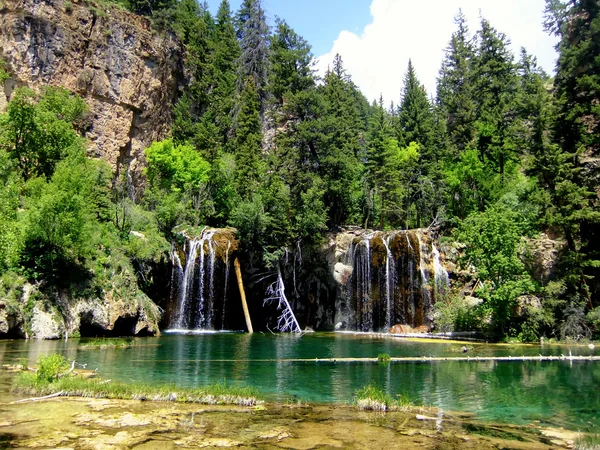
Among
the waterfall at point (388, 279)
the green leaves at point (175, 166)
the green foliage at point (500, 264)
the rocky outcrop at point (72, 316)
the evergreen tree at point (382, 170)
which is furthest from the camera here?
the green leaves at point (175, 166)

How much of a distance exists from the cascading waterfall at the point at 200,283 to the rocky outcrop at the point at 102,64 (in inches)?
577

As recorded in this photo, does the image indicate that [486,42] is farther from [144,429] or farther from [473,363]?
[144,429]

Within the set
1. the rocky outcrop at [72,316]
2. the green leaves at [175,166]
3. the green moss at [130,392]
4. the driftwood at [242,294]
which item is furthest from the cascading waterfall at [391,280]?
the green moss at [130,392]

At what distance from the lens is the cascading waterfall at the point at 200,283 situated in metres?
35.4

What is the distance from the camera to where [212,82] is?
5256cm

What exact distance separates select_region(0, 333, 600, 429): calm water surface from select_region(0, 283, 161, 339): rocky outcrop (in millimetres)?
1710

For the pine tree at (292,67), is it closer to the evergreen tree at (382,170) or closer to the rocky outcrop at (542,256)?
the evergreen tree at (382,170)

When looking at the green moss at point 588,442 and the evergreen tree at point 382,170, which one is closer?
the green moss at point 588,442

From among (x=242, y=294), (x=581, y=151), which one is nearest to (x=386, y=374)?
(x=242, y=294)

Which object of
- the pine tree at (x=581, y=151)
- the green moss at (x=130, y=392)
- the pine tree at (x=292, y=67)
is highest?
the pine tree at (x=292, y=67)

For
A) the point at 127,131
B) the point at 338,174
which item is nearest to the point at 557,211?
the point at 338,174

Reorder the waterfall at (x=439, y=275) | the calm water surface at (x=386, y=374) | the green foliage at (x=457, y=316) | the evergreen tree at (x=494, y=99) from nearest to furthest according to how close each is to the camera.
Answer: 1. the calm water surface at (x=386, y=374)
2. the green foliage at (x=457, y=316)
3. the waterfall at (x=439, y=275)
4. the evergreen tree at (x=494, y=99)

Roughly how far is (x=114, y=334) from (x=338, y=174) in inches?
850

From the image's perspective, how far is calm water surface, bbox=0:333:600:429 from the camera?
11.8 meters
